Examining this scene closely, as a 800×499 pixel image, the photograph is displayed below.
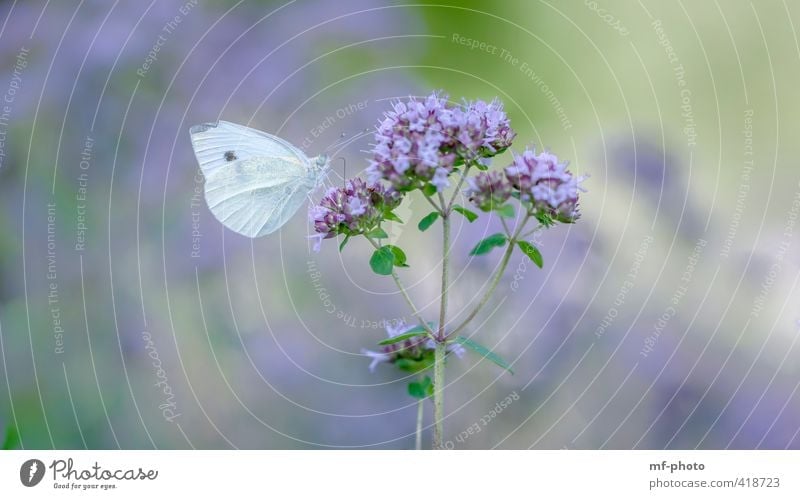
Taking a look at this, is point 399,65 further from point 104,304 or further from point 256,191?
point 104,304

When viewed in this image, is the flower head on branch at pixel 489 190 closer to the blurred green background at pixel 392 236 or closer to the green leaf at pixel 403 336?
the green leaf at pixel 403 336

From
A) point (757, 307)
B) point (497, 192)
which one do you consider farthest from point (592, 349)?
point (497, 192)

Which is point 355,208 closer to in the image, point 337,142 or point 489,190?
point 489,190

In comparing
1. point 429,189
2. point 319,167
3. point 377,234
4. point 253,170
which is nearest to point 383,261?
point 377,234

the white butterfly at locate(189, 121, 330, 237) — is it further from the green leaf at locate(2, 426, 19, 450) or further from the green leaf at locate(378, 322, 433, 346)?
the green leaf at locate(2, 426, 19, 450)

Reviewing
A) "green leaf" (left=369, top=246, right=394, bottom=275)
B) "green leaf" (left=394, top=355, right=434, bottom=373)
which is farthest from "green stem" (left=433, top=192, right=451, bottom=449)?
"green leaf" (left=394, top=355, right=434, bottom=373)
